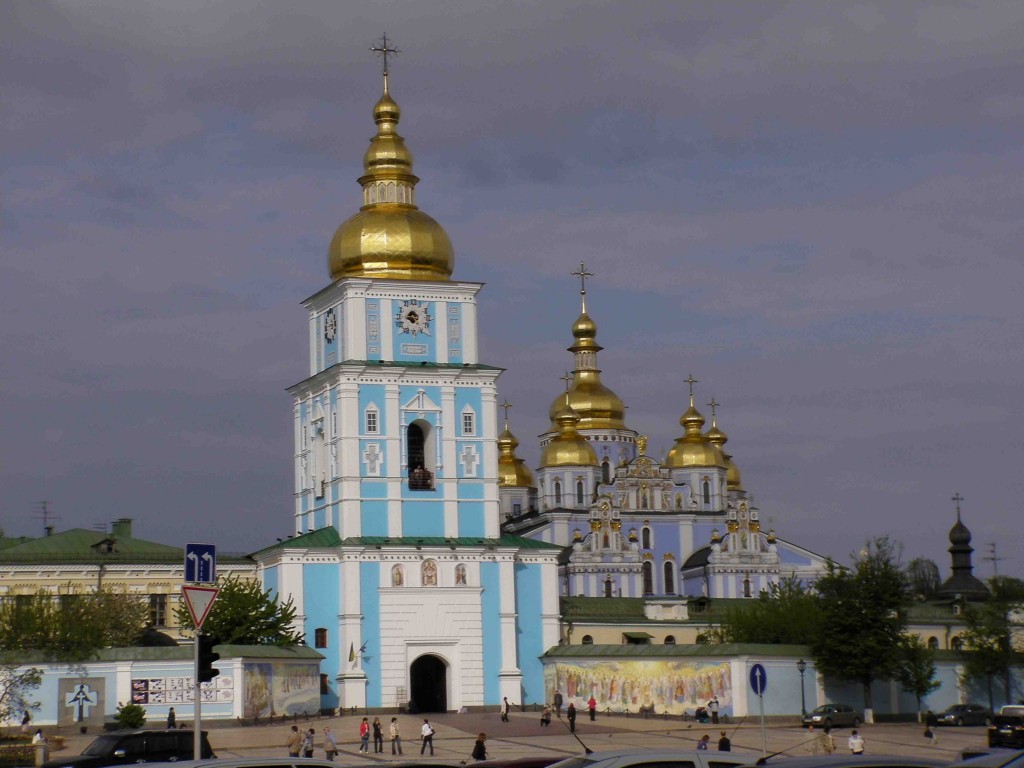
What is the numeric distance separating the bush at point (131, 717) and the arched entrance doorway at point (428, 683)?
1415cm

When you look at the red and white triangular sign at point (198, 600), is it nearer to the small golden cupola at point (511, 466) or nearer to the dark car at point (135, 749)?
the dark car at point (135, 749)

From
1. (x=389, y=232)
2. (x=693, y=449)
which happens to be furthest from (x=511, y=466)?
(x=389, y=232)

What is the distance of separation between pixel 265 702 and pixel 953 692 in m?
19.9

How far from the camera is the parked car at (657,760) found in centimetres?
1609

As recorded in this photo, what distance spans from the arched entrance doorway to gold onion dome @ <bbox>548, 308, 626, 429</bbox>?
111 ft

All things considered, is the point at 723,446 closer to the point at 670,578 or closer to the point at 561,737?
the point at 670,578

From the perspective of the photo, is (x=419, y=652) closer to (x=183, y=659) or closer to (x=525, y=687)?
(x=525, y=687)

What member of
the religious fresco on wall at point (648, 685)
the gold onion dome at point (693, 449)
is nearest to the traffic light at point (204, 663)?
the religious fresco on wall at point (648, 685)

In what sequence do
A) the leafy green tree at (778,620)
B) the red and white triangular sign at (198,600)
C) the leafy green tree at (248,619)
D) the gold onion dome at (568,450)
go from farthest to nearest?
1. the gold onion dome at (568,450)
2. the leafy green tree at (778,620)
3. the leafy green tree at (248,619)
4. the red and white triangular sign at (198,600)

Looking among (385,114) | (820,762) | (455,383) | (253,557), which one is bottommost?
(820,762)

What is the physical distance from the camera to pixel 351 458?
55406mm

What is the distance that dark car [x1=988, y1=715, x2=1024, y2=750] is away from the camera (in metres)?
35.3

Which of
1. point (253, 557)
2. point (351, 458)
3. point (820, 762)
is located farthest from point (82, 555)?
point (820, 762)

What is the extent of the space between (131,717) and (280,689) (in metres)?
6.72
